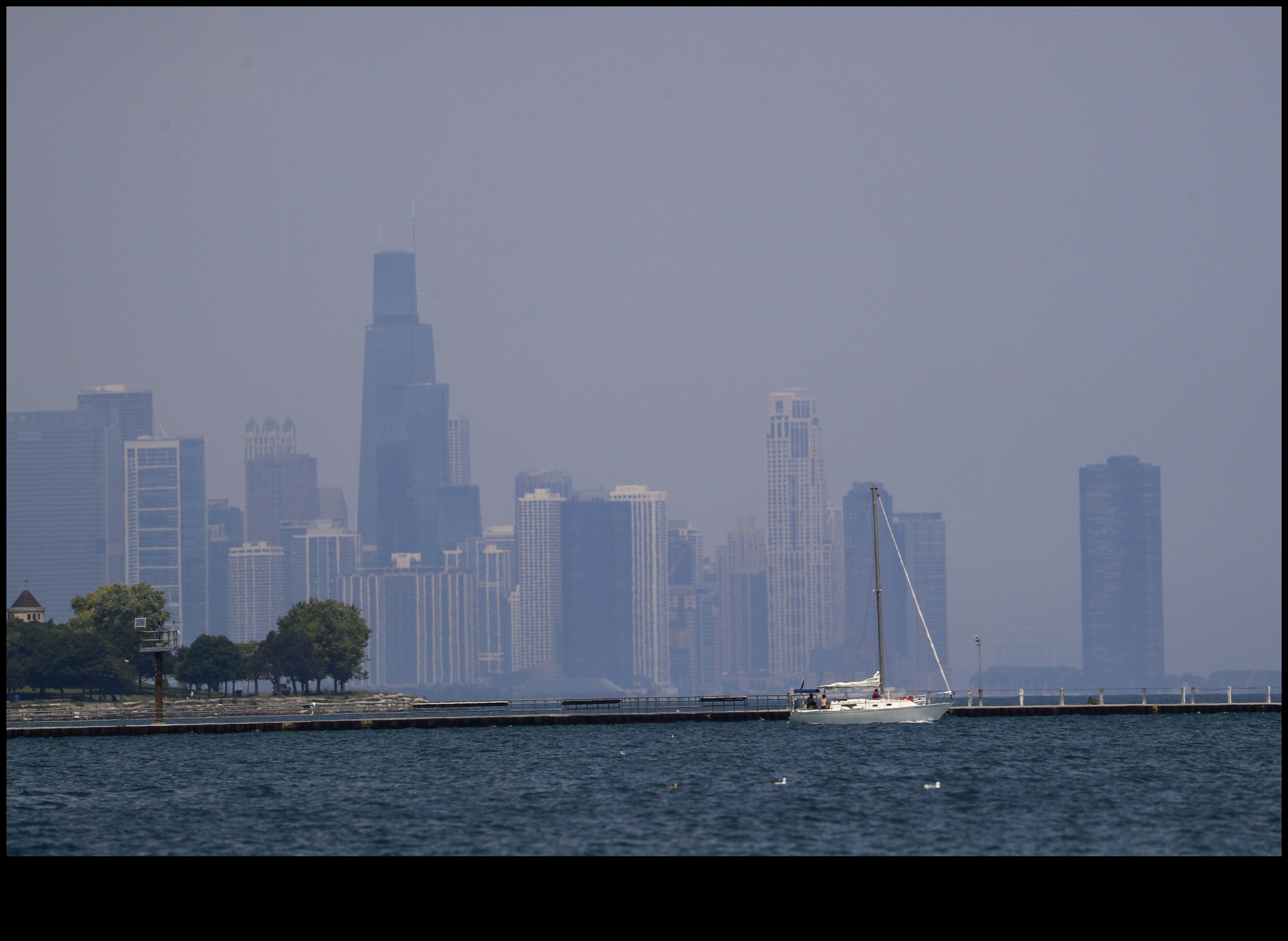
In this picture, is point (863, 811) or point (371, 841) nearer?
point (371, 841)

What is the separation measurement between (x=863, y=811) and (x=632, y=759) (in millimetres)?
24930

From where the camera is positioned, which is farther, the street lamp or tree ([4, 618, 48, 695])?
tree ([4, 618, 48, 695])

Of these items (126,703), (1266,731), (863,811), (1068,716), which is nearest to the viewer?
(863,811)

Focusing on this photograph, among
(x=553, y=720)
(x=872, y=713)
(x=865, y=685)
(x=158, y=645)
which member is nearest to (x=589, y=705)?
(x=553, y=720)

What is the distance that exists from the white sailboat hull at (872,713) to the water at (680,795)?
1.50 metres

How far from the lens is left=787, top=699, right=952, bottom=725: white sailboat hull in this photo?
96188 millimetres

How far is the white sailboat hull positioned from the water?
1.50m

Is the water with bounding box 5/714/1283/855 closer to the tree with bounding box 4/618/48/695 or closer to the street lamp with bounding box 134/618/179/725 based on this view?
the street lamp with bounding box 134/618/179/725

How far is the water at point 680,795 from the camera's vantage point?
46656 millimetres

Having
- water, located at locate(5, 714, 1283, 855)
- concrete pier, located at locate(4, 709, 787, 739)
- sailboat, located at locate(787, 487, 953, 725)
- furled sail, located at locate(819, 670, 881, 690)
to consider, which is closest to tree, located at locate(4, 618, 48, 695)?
concrete pier, located at locate(4, 709, 787, 739)
